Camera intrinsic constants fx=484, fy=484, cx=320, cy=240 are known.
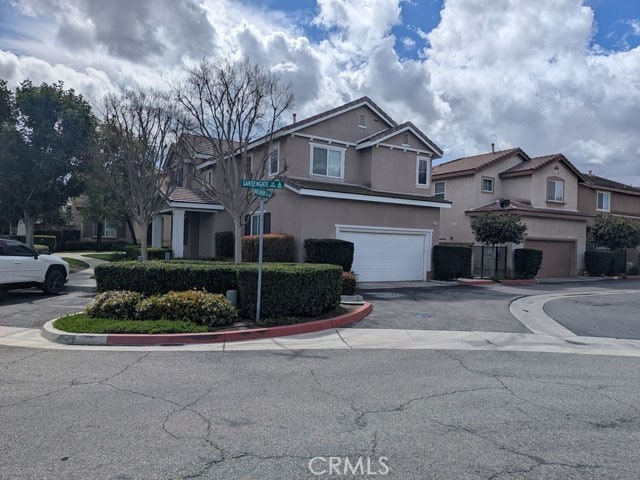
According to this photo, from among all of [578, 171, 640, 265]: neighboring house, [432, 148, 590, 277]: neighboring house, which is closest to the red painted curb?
[432, 148, 590, 277]: neighboring house

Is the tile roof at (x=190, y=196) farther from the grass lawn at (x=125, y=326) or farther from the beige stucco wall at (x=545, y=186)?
the beige stucco wall at (x=545, y=186)

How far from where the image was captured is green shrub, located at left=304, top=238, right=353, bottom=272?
1756 cm

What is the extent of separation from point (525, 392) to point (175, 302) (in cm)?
692

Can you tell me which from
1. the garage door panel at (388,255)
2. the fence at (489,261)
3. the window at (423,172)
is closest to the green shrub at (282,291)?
the garage door panel at (388,255)

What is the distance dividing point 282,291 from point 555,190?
25384 mm

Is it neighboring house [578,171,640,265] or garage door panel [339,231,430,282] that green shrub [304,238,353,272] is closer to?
garage door panel [339,231,430,282]

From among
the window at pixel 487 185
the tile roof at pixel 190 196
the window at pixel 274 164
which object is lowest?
the tile roof at pixel 190 196

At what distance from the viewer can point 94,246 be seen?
40.8 meters

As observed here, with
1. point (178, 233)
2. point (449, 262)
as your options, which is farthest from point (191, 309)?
point (449, 262)

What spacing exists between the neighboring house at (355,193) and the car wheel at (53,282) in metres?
6.62

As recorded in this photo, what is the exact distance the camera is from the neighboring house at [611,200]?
33.7 metres

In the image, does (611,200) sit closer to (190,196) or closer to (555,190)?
(555,190)

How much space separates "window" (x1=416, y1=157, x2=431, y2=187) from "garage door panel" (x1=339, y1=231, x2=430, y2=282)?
3.57 meters

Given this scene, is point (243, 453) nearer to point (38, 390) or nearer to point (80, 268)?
point (38, 390)
